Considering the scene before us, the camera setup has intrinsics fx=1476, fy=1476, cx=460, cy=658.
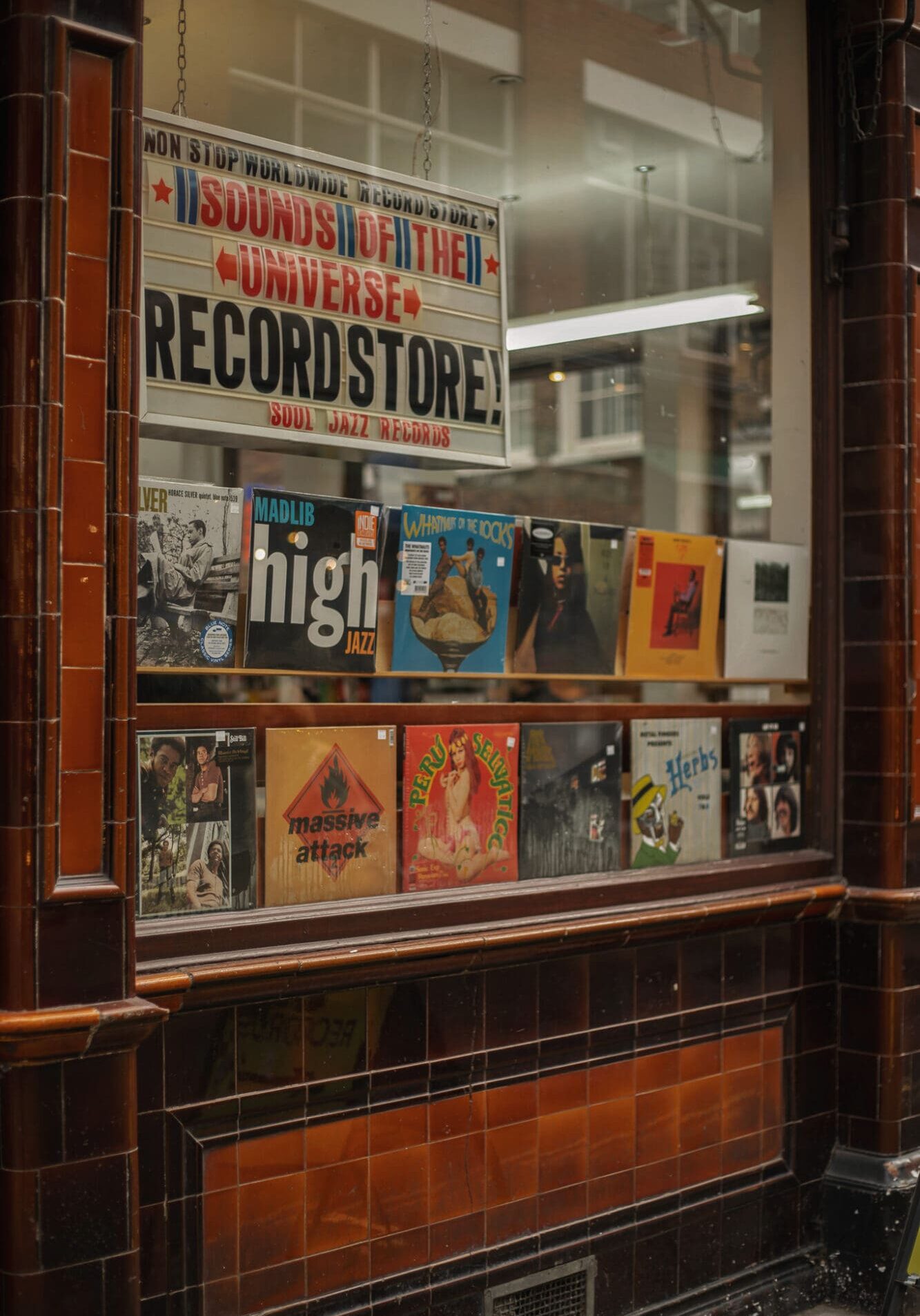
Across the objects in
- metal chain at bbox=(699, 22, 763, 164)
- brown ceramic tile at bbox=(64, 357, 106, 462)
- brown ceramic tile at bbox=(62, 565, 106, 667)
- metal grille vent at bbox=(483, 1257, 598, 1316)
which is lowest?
metal grille vent at bbox=(483, 1257, 598, 1316)

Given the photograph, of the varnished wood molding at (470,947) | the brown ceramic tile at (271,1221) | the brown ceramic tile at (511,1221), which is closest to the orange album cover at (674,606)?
the varnished wood molding at (470,947)

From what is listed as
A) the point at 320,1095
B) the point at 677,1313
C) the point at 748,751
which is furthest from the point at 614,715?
the point at 677,1313

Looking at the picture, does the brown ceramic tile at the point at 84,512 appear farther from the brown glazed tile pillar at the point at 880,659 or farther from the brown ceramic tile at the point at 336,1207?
the brown glazed tile pillar at the point at 880,659

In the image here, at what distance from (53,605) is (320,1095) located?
167 cm

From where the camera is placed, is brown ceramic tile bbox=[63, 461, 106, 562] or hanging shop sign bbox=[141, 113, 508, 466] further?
hanging shop sign bbox=[141, 113, 508, 466]

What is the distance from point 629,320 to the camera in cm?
542

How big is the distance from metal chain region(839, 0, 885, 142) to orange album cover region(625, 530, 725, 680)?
5.49ft

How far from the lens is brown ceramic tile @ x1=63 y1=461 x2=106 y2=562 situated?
3514 millimetres

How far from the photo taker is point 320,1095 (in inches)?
166

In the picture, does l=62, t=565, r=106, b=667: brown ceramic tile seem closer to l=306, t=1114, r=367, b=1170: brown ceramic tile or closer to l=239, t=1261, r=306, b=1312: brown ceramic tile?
l=306, t=1114, r=367, b=1170: brown ceramic tile

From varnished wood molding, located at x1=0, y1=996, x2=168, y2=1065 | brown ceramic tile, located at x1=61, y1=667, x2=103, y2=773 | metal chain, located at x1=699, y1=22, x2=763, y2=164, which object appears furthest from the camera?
metal chain, located at x1=699, y1=22, x2=763, y2=164

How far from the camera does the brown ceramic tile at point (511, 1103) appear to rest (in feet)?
15.2

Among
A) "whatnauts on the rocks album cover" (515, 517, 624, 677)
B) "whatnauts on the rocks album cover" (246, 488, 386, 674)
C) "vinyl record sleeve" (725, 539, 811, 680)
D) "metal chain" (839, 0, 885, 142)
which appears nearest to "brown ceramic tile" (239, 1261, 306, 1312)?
"whatnauts on the rocks album cover" (246, 488, 386, 674)

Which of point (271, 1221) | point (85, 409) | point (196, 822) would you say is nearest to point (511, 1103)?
point (271, 1221)
